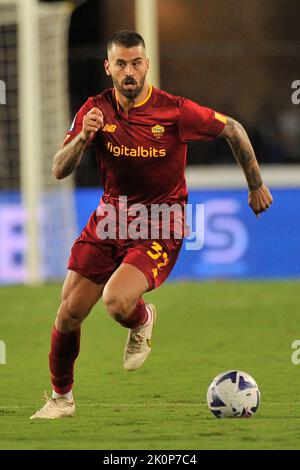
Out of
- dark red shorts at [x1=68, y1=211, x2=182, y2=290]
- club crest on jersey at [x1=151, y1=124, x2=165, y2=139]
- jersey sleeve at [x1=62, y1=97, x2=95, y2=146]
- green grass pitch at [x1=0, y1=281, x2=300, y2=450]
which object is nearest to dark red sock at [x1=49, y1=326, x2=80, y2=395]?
green grass pitch at [x1=0, y1=281, x2=300, y2=450]

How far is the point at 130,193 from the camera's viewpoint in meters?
7.73

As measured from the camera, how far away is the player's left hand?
765 centimetres

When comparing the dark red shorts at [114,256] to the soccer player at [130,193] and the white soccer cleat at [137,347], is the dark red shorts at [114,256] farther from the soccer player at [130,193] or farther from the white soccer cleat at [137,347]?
the white soccer cleat at [137,347]

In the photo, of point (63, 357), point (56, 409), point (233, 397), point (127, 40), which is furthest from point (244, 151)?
point (56, 409)

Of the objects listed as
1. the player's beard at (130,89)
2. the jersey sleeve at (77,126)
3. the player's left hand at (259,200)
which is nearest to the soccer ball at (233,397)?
the player's left hand at (259,200)

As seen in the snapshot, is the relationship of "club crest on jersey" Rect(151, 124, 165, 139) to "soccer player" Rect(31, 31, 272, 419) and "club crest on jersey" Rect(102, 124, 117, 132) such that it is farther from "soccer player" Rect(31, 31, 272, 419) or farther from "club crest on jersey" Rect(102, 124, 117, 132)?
"club crest on jersey" Rect(102, 124, 117, 132)

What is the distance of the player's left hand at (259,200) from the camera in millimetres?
7648

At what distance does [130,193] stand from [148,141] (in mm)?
335

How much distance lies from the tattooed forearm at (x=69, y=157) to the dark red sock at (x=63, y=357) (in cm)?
93

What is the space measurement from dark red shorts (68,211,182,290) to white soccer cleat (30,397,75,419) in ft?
2.38

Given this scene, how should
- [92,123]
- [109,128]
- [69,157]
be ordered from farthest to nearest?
[109,128] → [69,157] → [92,123]

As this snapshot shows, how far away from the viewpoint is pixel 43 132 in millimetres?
16156

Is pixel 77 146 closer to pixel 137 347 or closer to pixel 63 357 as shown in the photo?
pixel 63 357

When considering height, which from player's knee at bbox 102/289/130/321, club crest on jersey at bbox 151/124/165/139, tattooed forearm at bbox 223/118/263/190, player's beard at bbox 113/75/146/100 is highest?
player's beard at bbox 113/75/146/100
